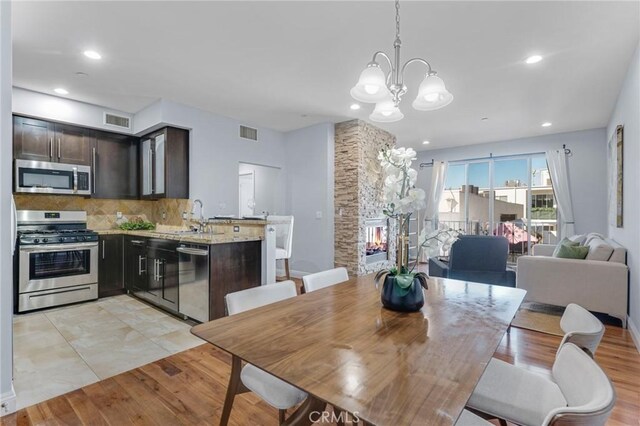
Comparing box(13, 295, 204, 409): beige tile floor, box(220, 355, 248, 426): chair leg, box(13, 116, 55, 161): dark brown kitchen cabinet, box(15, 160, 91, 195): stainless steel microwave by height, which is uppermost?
box(13, 116, 55, 161): dark brown kitchen cabinet

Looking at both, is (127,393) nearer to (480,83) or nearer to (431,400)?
(431,400)

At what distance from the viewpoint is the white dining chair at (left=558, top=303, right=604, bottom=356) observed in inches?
42.0

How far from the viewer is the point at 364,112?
479 centimetres

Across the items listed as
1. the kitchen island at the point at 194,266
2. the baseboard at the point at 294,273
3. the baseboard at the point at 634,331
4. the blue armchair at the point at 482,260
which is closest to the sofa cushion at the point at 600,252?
the baseboard at the point at 634,331

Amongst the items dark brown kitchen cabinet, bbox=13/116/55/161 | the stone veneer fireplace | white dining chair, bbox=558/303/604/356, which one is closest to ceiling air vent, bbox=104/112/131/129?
dark brown kitchen cabinet, bbox=13/116/55/161

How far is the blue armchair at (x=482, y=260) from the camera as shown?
381 cm

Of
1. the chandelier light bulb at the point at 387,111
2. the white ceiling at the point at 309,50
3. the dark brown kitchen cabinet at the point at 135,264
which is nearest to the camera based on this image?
the chandelier light bulb at the point at 387,111

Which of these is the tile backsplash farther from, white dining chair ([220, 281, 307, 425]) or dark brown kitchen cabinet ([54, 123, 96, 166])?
white dining chair ([220, 281, 307, 425])

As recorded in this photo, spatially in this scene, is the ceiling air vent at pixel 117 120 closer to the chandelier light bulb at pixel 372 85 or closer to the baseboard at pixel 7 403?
the baseboard at pixel 7 403

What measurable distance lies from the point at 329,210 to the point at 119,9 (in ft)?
12.2

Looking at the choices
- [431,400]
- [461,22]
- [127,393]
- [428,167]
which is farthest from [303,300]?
[428,167]

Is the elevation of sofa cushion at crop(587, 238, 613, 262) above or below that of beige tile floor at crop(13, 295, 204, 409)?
above

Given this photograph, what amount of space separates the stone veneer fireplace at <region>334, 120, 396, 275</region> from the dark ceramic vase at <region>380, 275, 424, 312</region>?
3.68m

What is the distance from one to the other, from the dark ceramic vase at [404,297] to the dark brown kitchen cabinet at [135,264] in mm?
3536
